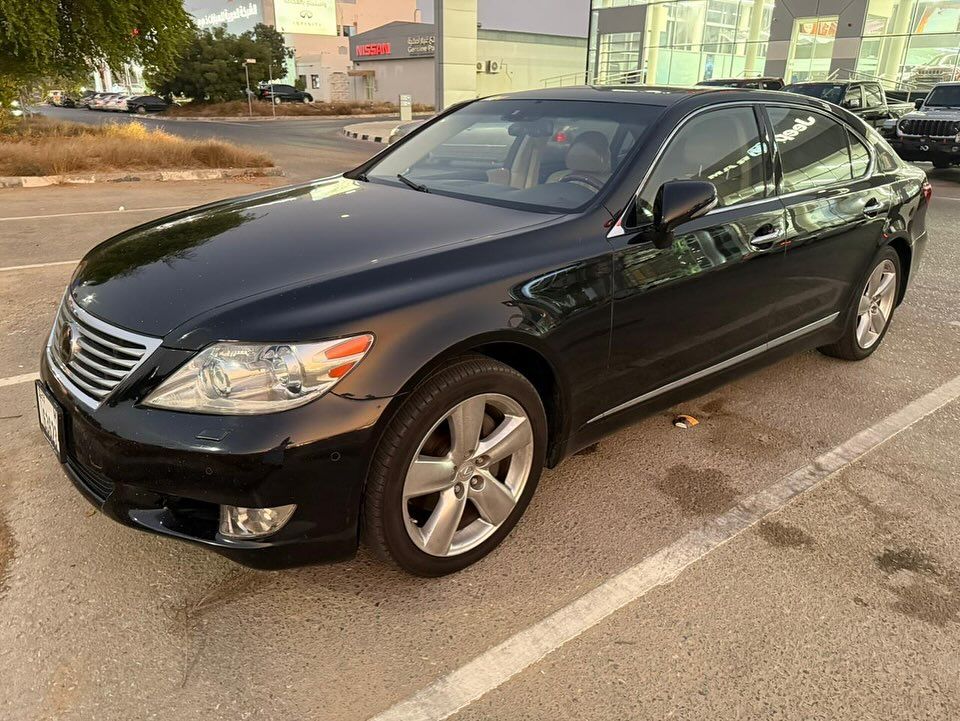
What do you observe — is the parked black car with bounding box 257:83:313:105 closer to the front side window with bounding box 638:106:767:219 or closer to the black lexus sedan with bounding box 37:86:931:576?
the black lexus sedan with bounding box 37:86:931:576

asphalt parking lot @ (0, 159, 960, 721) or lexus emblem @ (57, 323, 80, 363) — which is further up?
lexus emblem @ (57, 323, 80, 363)

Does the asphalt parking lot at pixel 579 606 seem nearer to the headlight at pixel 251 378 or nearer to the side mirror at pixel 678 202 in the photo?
the headlight at pixel 251 378

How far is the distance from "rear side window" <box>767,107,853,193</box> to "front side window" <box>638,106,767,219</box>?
217 mm

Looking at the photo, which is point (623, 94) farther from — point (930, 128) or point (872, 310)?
point (930, 128)

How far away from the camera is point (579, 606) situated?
2486 millimetres

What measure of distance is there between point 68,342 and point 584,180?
6.72 ft

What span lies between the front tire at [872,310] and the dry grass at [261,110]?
4303cm

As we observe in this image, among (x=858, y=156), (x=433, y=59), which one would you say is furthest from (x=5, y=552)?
(x=433, y=59)

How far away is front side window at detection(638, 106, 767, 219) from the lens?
3090 millimetres

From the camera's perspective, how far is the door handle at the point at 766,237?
11.1 ft

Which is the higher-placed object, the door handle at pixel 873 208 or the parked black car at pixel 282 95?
the door handle at pixel 873 208

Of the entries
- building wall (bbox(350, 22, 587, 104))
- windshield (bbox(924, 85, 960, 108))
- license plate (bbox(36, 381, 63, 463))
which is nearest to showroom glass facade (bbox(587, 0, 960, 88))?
building wall (bbox(350, 22, 587, 104))

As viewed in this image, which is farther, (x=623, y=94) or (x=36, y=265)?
(x=36, y=265)

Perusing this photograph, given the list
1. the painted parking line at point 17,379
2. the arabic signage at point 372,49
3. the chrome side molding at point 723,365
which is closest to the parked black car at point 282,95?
the arabic signage at point 372,49
